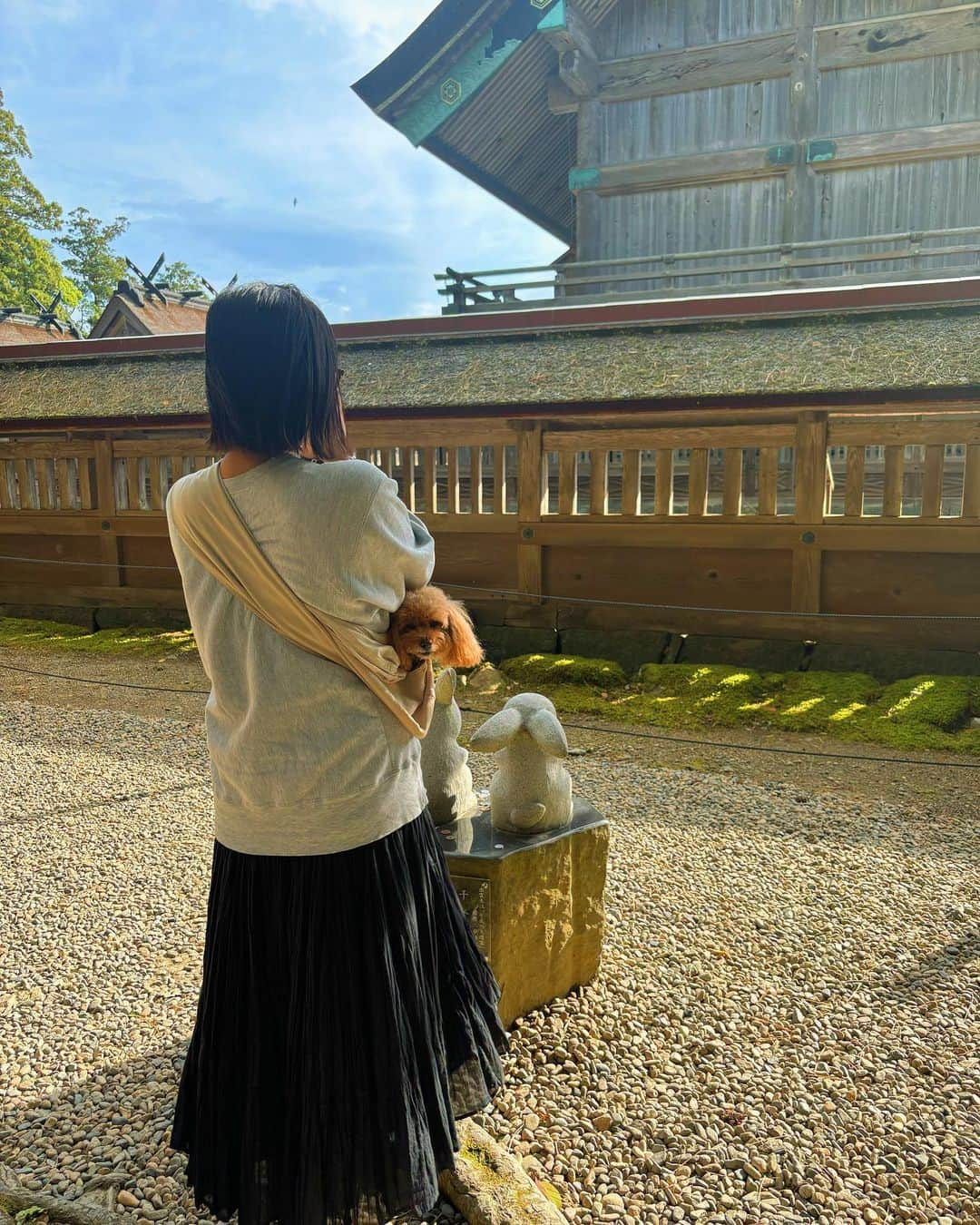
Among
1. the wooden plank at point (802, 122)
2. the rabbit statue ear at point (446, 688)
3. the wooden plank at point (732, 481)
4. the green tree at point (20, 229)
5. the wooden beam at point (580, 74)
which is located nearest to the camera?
the rabbit statue ear at point (446, 688)

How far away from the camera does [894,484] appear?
7121 mm

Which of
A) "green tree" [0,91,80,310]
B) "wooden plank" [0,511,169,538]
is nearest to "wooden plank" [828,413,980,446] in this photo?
"wooden plank" [0,511,169,538]

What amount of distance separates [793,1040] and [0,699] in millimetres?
7518

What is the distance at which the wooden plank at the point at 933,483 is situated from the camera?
6.96 meters

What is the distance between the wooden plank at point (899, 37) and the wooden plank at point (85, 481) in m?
10.6

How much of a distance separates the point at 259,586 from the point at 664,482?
21.8ft

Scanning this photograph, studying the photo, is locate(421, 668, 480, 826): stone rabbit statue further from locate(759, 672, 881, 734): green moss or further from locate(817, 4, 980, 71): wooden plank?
locate(817, 4, 980, 71): wooden plank

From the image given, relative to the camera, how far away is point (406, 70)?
12.0m

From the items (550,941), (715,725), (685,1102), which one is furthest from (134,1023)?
(715,725)

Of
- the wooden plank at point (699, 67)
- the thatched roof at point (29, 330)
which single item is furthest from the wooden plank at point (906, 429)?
the thatched roof at point (29, 330)

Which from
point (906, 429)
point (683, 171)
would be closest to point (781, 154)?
point (683, 171)

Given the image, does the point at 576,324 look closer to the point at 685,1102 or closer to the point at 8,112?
the point at 685,1102

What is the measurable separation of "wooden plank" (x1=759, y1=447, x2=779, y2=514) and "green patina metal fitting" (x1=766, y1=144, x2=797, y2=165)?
6041 mm

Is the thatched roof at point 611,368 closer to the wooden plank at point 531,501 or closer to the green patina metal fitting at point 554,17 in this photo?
the wooden plank at point 531,501
